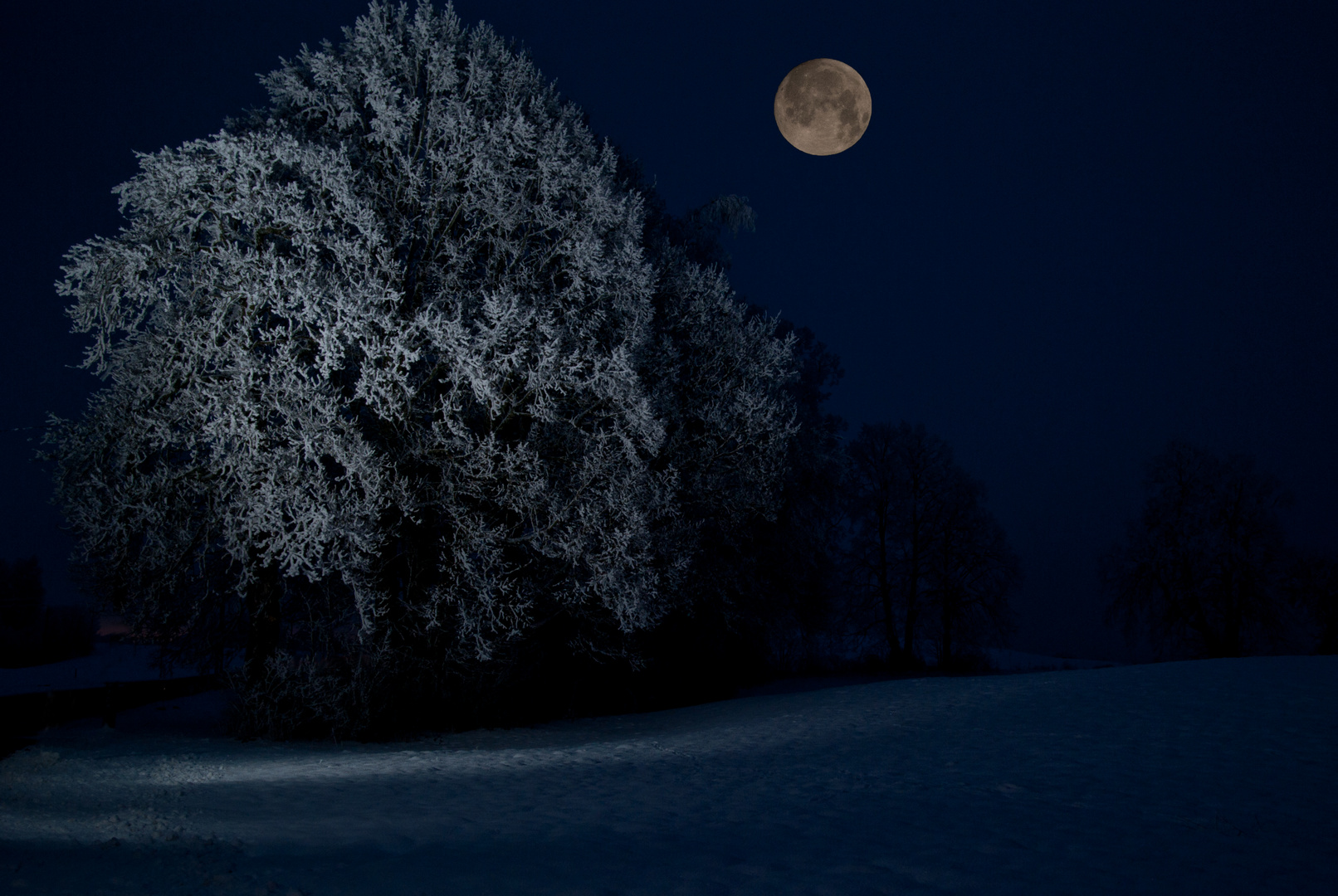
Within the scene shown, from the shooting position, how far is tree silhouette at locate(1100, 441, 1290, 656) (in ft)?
89.9

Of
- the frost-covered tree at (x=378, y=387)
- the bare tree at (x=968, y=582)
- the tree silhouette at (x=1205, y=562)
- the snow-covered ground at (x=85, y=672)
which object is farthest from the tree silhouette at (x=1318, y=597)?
the snow-covered ground at (x=85, y=672)

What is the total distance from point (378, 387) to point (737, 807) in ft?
25.5

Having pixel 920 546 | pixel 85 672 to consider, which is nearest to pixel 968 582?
pixel 920 546

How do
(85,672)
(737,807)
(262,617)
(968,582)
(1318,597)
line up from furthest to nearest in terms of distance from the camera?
(968,582), (1318,597), (85,672), (262,617), (737,807)

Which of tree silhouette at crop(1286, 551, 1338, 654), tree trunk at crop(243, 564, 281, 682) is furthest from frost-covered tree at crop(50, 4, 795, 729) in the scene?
tree silhouette at crop(1286, 551, 1338, 654)

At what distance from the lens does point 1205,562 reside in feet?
91.5

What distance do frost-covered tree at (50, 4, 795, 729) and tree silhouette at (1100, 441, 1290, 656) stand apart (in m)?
23.1

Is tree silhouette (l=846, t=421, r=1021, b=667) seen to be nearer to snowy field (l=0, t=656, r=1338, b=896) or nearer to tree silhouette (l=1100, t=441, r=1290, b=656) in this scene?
tree silhouette (l=1100, t=441, r=1290, b=656)

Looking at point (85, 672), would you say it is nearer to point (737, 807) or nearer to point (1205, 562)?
point (737, 807)

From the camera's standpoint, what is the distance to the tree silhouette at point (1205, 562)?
2741 centimetres

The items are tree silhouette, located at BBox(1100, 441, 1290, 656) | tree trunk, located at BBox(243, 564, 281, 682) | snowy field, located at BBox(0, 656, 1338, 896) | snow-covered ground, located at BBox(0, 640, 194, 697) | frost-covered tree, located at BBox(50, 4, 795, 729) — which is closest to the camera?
snowy field, located at BBox(0, 656, 1338, 896)

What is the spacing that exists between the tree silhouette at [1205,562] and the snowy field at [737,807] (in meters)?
19.3

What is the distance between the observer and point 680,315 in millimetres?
16609

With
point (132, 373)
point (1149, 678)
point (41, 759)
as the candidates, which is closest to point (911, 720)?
point (1149, 678)
